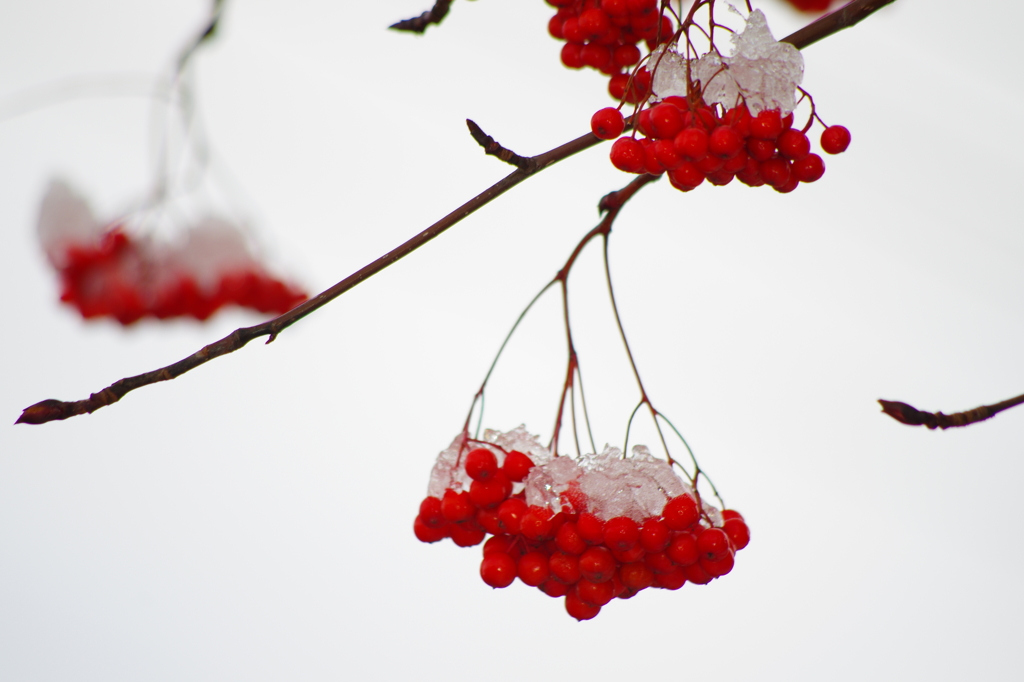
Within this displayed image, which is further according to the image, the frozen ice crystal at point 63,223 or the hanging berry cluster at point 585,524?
the frozen ice crystal at point 63,223

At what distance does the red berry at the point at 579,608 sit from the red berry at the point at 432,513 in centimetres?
10

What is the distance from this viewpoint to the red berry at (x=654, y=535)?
0.42 meters

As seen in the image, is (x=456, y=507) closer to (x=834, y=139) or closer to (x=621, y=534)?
(x=621, y=534)

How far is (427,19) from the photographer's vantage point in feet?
1.64

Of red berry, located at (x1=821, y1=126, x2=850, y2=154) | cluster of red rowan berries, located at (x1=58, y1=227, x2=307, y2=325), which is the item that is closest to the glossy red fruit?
red berry, located at (x1=821, y1=126, x2=850, y2=154)

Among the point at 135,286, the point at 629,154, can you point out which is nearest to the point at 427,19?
the point at 629,154

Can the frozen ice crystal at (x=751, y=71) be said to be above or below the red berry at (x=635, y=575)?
above

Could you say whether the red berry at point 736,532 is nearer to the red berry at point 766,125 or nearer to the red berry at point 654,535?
the red berry at point 654,535

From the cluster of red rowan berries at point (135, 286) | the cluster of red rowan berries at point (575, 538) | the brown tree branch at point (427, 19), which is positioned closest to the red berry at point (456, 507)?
the cluster of red rowan berries at point (575, 538)

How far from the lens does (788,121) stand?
0.38 metres

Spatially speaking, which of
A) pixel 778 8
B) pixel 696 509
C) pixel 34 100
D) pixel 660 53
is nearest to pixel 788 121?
pixel 660 53

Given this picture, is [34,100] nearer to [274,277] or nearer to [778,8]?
[274,277]

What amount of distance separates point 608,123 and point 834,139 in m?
0.14

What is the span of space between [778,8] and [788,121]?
4.44ft
